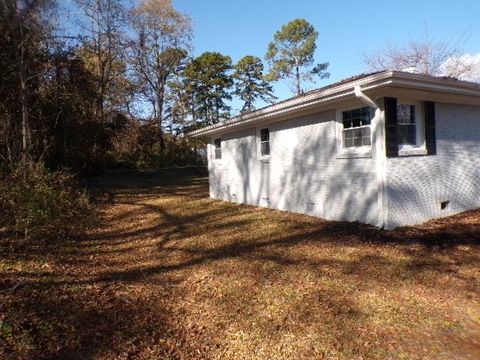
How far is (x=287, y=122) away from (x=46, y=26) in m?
7.75

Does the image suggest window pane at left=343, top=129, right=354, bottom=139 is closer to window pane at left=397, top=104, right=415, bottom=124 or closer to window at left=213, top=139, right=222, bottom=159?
window pane at left=397, top=104, right=415, bottom=124

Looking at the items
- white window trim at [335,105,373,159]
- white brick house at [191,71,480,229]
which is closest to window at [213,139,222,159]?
white brick house at [191,71,480,229]

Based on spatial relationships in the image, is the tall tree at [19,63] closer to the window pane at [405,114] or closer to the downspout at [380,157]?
the downspout at [380,157]

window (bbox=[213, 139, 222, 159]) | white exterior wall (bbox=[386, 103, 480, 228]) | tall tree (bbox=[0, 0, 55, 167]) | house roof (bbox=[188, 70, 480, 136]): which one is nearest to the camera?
house roof (bbox=[188, 70, 480, 136])

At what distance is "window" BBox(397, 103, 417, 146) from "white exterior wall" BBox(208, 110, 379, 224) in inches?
36.0

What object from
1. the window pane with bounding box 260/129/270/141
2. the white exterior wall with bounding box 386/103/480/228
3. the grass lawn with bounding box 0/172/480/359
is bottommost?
the grass lawn with bounding box 0/172/480/359

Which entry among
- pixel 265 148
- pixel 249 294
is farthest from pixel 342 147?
pixel 249 294

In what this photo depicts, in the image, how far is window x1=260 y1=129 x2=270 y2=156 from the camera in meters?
11.3

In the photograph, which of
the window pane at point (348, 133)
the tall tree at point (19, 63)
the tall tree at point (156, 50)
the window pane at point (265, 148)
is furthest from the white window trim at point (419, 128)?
the tall tree at point (156, 50)

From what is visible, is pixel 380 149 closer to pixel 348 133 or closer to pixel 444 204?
pixel 348 133


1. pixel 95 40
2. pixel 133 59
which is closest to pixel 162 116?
pixel 133 59

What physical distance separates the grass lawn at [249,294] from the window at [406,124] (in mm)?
1792

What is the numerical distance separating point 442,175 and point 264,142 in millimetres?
4975

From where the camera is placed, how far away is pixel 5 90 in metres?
11.1
